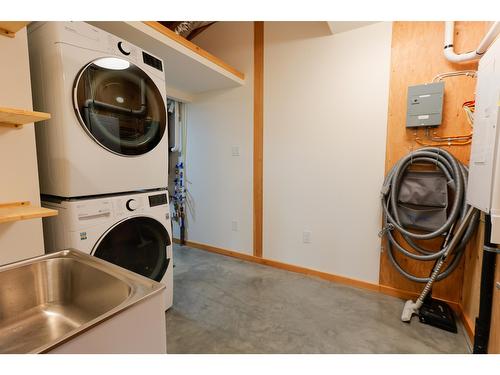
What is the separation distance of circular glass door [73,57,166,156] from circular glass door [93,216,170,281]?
1.45 feet

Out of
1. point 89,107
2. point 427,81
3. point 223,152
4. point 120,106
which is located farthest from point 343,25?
point 89,107

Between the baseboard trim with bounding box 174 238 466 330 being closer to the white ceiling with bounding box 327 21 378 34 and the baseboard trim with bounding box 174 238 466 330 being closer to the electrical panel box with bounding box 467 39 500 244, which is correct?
the electrical panel box with bounding box 467 39 500 244

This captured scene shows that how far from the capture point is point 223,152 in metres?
2.95

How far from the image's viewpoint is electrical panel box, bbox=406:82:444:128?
70.2 inches

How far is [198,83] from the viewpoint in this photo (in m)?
2.68

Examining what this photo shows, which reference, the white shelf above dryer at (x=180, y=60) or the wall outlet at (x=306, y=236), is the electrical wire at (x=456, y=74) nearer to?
the wall outlet at (x=306, y=236)

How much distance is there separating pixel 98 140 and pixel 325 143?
185 centimetres

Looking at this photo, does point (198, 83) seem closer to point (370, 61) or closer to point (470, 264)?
point (370, 61)

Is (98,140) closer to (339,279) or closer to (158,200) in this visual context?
(158,200)

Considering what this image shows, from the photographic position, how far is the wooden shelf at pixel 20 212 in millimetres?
870

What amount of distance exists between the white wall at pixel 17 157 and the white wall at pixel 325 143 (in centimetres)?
196
